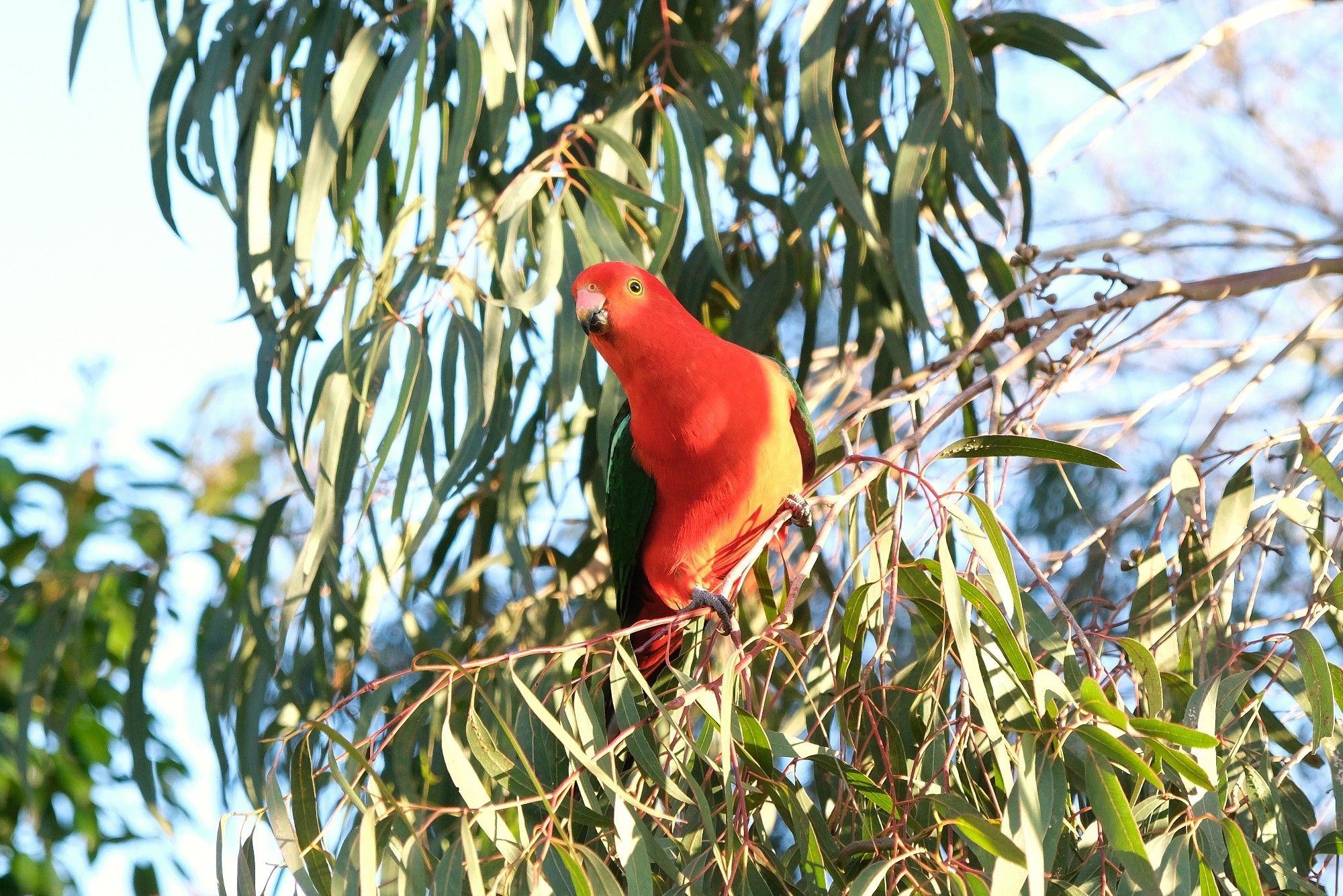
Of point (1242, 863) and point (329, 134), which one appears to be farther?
point (329, 134)

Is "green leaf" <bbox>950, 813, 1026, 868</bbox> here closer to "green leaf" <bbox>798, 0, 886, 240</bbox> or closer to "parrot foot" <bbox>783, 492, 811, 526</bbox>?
"parrot foot" <bbox>783, 492, 811, 526</bbox>

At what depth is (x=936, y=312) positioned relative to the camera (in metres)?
2.94

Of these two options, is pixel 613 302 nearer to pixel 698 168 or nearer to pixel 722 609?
pixel 698 168

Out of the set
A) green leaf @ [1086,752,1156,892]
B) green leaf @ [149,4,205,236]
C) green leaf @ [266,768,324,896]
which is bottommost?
green leaf @ [1086,752,1156,892]

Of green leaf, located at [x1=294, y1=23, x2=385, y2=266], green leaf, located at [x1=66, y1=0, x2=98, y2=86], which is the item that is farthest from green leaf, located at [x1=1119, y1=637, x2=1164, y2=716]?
green leaf, located at [x1=66, y1=0, x2=98, y2=86]

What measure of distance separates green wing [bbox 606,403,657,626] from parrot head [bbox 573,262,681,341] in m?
0.23

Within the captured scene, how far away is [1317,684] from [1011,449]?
1.35 ft

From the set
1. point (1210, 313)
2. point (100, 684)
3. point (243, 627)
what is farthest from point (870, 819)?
point (1210, 313)

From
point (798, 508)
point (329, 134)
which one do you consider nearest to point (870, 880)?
point (798, 508)

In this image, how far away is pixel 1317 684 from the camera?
131 cm

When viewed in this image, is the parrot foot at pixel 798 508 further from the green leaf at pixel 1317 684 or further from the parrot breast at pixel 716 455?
the green leaf at pixel 1317 684

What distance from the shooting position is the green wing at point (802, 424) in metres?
2.01

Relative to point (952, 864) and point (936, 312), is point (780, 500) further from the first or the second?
point (936, 312)

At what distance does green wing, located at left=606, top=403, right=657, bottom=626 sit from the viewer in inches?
78.8
